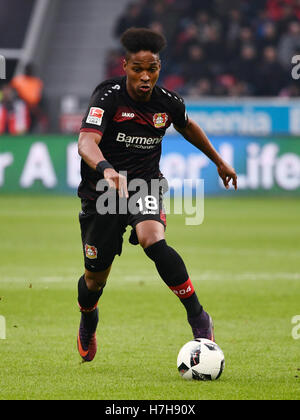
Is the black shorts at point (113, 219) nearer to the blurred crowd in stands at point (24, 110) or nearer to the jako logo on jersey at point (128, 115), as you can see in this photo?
the jako logo on jersey at point (128, 115)

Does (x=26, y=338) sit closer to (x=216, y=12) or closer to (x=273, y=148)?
(x=273, y=148)

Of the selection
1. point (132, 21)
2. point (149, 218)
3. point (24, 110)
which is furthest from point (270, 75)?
point (149, 218)

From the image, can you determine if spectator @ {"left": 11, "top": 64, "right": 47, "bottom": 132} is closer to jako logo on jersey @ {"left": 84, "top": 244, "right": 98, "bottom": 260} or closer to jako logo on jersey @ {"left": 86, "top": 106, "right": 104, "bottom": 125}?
jako logo on jersey @ {"left": 84, "top": 244, "right": 98, "bottom": 260}

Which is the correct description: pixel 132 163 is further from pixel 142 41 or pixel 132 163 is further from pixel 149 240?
pixel 142 41

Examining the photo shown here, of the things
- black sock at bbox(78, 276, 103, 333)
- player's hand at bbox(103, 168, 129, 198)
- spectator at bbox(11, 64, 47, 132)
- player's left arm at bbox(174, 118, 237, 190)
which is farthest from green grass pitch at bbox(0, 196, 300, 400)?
spectator at bbox(11, 64, 47, 132)

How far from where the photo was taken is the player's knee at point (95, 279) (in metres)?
5.92

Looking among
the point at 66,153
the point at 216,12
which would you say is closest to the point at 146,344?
the point at 66,153

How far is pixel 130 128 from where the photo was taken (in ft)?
18.9

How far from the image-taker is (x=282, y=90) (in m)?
21.0

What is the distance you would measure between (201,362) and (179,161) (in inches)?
503

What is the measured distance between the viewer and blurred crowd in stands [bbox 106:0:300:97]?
21078mm

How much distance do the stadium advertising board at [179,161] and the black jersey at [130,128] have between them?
12.0 meters

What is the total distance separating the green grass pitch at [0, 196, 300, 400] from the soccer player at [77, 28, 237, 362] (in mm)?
417

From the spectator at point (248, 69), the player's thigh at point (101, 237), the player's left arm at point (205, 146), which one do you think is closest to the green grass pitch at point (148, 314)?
the player's thigh at point (101, 237)
